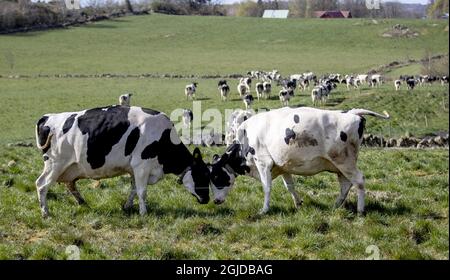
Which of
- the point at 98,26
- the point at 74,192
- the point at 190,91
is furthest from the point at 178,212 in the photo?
the point at 98,26

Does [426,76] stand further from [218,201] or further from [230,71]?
[218,201]

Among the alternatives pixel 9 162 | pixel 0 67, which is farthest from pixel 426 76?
pixel 9 162

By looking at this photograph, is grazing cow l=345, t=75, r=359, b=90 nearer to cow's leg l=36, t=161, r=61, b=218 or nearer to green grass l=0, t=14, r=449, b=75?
green grass l=0, t=14, r=449, b=75

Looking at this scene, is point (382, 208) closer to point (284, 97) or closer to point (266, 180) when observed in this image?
point (266, 180)

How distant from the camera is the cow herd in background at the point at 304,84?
134 ft

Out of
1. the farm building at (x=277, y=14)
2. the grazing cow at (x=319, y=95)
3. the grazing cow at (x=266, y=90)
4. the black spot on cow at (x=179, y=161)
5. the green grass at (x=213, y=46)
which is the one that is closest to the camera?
the black spot on cow at (x=179, y=161)

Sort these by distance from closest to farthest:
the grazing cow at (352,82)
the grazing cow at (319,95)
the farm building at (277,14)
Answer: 1. the grazing cow at (319,95)
2. the grazing cow at (352,82)
3. the farm building at (277,14)

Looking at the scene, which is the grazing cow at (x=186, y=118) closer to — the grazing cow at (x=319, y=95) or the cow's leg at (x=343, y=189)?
the grazing cow at (x=319, y=95)

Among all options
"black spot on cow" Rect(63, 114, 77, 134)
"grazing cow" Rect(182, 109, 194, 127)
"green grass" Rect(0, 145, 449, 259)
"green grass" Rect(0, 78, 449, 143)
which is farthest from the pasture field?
"grazing cow" Rect(182, 109, 194, 127)

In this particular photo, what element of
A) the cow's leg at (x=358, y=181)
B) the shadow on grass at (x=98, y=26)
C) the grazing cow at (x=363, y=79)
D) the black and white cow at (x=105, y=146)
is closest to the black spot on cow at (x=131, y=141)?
the black and white cow at (x=105, y=146)

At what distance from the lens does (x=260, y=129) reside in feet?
36.2

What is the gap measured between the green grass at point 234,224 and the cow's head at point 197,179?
0.20m

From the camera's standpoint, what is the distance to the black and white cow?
10703 millimetres

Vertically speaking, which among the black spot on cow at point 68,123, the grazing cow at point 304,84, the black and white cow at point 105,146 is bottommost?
the grazing cow at point 304,84
